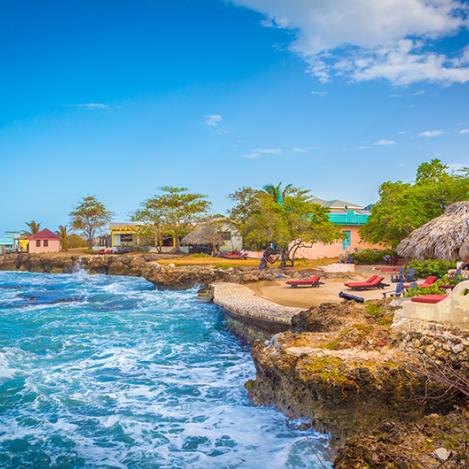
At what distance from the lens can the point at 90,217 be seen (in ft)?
171

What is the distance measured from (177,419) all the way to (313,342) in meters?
3.09

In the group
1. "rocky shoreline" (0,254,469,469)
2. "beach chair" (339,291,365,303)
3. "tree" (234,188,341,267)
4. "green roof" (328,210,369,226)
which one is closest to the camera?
"rocky shoreline" (0,254,469,469)

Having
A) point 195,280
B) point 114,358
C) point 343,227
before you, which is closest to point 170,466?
point 114,358

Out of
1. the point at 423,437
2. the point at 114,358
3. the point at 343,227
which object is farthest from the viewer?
the point at 343,227

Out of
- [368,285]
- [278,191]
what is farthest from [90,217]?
[368,285]

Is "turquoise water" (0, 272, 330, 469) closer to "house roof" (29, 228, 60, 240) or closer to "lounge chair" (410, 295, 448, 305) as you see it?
"lounge chair" (410, 295, 448, 305)

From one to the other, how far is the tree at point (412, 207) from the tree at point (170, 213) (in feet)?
66.4

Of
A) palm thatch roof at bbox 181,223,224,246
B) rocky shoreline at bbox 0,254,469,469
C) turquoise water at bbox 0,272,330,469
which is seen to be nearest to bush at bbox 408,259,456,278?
turquoise water at bbox 0,272,330,469

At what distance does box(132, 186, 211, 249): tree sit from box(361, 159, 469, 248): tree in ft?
66.4

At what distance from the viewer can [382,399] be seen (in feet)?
21.7

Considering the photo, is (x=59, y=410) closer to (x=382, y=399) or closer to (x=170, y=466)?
(x=170, y=466)

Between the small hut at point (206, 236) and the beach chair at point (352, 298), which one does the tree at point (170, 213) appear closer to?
the small hut at point (206, 236)

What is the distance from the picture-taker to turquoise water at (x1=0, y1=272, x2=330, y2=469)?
6.65 m

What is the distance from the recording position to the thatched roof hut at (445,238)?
11625mm
